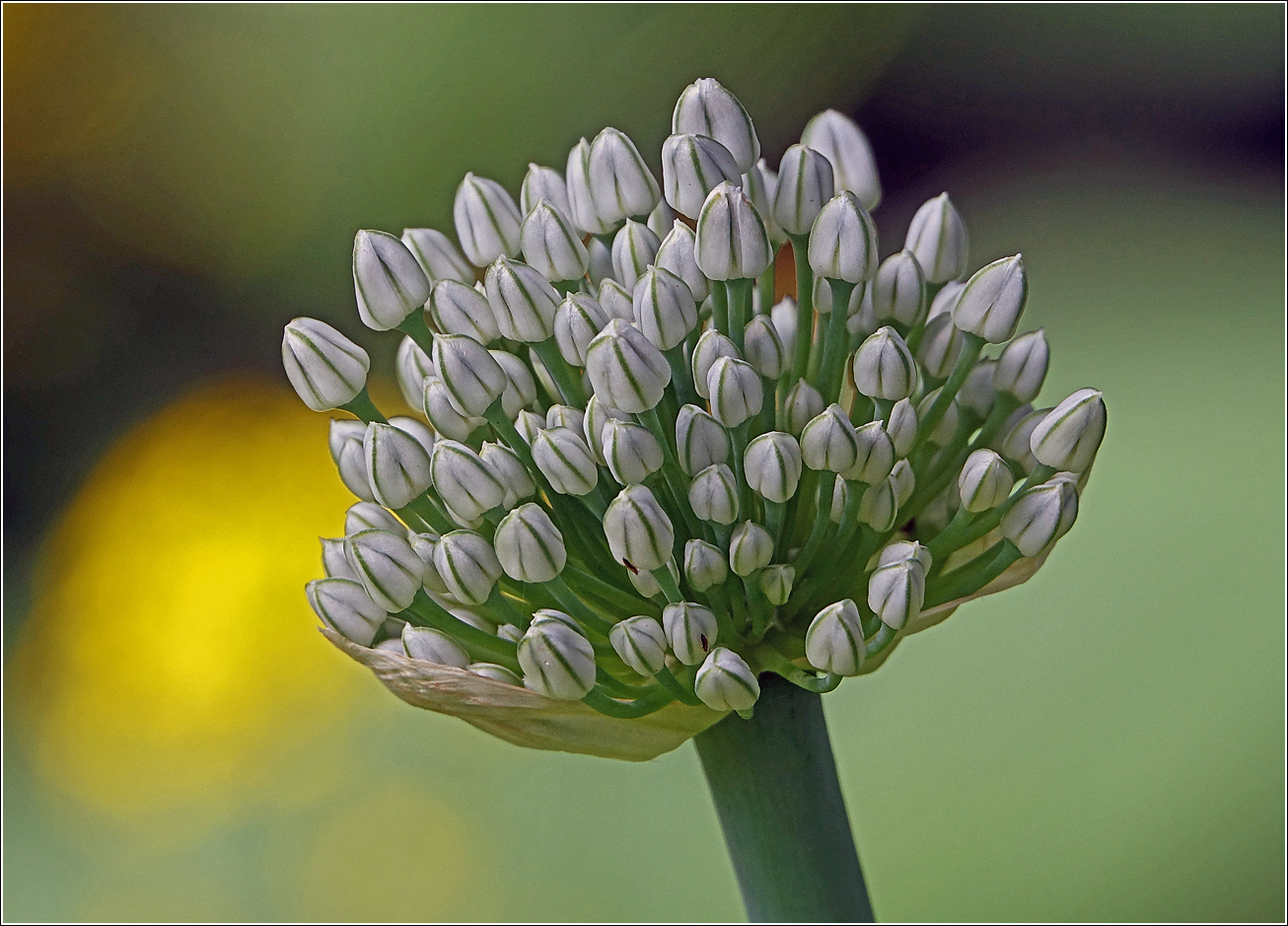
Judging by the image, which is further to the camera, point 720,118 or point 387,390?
point 387,390

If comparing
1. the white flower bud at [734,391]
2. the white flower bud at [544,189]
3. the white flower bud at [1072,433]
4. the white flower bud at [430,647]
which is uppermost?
the white flower bud at [544,189]

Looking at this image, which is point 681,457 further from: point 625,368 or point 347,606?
point 347,606

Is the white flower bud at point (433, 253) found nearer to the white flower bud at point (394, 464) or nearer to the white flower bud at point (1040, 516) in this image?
the white flower bud at point (394, 464)

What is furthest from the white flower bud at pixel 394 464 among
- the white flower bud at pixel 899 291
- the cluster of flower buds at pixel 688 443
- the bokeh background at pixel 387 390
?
the bokeh background at pixel 387 390

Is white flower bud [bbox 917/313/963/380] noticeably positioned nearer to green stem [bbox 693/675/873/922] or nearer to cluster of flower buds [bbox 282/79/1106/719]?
cluster of flower buds [bbox 282/79/1106/719]

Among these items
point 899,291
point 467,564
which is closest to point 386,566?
point 467,564
